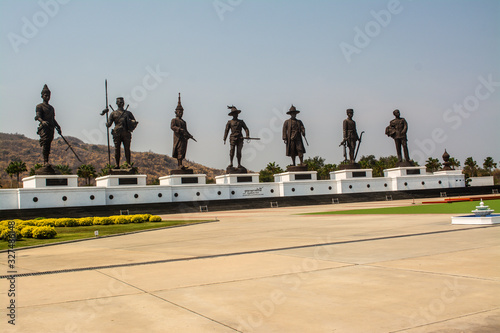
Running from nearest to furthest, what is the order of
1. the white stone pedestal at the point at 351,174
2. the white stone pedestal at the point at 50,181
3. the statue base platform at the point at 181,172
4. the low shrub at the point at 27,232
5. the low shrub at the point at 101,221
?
1. the low shrub at the point at 27,232
2. the low shrub at the point at 101,221
3. the white stone pedestal at the point at 50,181
4. the statue base platform at the point at 181,172
5. the white stone pedestal at the point at 351,174

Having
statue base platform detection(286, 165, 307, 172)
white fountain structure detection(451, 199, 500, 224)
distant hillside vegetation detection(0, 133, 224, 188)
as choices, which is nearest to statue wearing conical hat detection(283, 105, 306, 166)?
statue base platform detection(286, 165, 307, 172)

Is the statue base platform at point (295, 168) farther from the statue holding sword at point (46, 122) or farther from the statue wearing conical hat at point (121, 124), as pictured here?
the statue holding sword at point (46, 122)

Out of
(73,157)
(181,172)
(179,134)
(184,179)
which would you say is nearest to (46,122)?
(179,134)

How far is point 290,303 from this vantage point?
17.1ft

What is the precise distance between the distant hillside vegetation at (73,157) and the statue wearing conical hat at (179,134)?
6157 cm

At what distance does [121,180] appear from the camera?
32.0 m

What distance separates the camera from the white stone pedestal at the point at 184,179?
112ft

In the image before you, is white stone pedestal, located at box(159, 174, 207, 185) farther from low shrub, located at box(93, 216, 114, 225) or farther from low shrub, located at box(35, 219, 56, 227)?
low shrub, located at box(35, 219, 56, 227)

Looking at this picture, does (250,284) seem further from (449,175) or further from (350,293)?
(449,175)

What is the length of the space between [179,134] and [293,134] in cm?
918

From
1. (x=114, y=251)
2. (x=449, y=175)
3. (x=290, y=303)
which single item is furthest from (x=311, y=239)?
(x=449, y=175)

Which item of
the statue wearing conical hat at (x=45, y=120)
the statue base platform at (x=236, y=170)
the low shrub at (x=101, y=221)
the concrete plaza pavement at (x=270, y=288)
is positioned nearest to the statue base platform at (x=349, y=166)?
the statue base platform at (x=236, y=170)

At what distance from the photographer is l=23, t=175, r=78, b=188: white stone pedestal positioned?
2878cm

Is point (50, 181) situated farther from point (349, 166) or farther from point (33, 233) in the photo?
point (349, 166)
